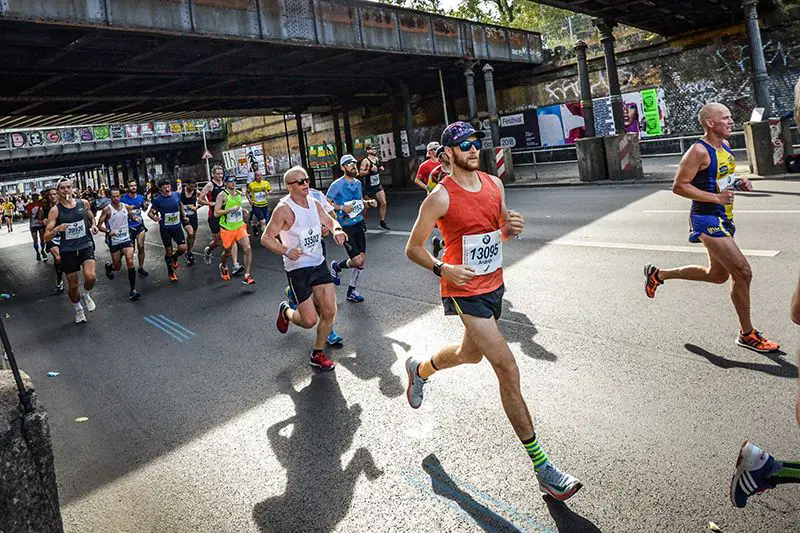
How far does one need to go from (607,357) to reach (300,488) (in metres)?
3.01

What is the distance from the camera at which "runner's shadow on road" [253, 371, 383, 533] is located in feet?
11.5

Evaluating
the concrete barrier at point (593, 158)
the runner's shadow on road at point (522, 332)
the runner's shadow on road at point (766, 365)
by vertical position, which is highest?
the concrete barrier at point (593, 158)

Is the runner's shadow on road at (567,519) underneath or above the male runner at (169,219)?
underneath

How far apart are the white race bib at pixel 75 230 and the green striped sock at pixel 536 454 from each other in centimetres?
853

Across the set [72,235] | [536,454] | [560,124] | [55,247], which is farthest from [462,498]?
[560,124]

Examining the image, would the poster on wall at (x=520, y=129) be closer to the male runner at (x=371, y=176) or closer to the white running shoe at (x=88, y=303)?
the male runner at (x=371, y=176)

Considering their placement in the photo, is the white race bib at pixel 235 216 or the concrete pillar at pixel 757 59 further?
the concrete pillar at pixel 757 59

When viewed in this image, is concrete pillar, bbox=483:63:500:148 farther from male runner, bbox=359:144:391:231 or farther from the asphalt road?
the asphalt road

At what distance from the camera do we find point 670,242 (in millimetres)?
9742

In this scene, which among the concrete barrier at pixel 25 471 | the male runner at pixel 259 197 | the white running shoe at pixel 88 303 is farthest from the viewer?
the male runner at pixel 259 197

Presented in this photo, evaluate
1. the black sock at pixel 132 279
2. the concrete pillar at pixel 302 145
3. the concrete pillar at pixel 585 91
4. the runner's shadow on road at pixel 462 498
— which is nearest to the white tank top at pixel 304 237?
the runner's shadow on road at pixel 462 498

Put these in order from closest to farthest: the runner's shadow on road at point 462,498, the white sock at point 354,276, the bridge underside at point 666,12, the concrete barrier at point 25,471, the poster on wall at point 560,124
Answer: the concrete barrier at point 25,471
the runner's shadow on road at point 462,498
the white sock at point 354,276
the bridge underside at point 666,12
the poster on wall at point 560,124

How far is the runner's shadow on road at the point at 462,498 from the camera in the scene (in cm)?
322

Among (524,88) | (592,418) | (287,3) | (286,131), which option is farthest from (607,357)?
(286,131)
